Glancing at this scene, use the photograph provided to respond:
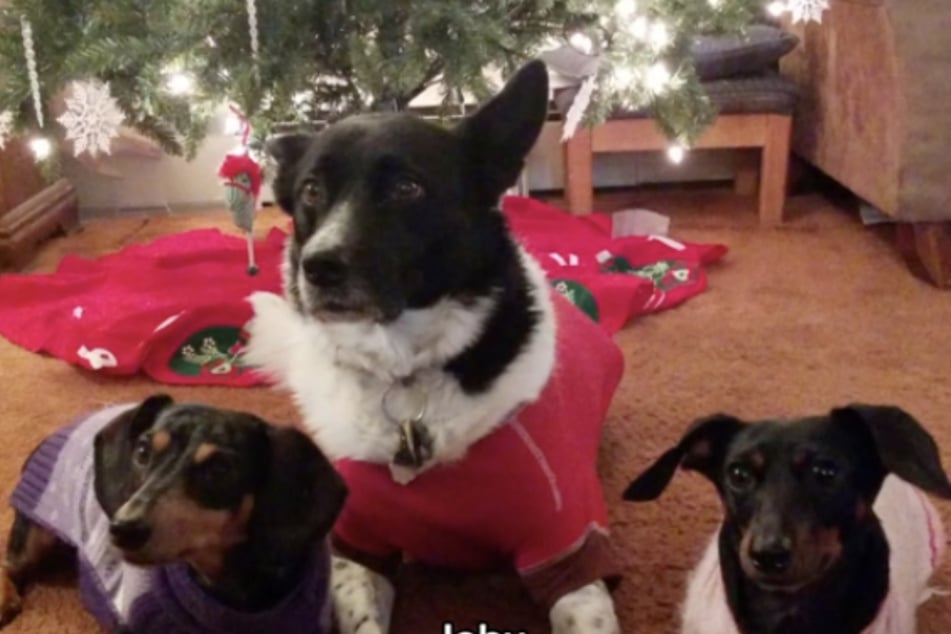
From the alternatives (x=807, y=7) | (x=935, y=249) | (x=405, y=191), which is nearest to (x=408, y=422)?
(x=405, y=191)

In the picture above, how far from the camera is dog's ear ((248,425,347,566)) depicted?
120 centimetres

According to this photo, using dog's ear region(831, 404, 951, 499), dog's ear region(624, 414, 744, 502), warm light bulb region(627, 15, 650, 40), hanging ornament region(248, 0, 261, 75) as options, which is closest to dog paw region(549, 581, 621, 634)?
dog's ear region(624, 414, 744, 502)

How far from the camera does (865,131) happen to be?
8.79ft

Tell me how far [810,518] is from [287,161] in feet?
2.57

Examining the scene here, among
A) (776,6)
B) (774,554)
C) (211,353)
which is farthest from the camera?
(776,6)

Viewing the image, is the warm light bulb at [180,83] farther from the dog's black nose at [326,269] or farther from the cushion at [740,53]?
the cushion at [740,53]

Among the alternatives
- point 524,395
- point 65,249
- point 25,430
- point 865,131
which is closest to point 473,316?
point 524,395

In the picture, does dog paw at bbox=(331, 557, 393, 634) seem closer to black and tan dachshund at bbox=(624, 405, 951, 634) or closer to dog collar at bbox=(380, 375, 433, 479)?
dog collar at bbox=(380, 375, 433, 479)

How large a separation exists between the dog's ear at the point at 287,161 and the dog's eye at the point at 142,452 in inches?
14.1

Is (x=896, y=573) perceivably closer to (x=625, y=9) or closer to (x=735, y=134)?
(x=625, y=9)

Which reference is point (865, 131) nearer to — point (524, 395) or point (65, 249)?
point (524, 395)

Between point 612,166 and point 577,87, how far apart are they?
0.96 meters

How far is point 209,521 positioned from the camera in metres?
1.17

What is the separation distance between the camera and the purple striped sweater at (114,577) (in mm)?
1230
